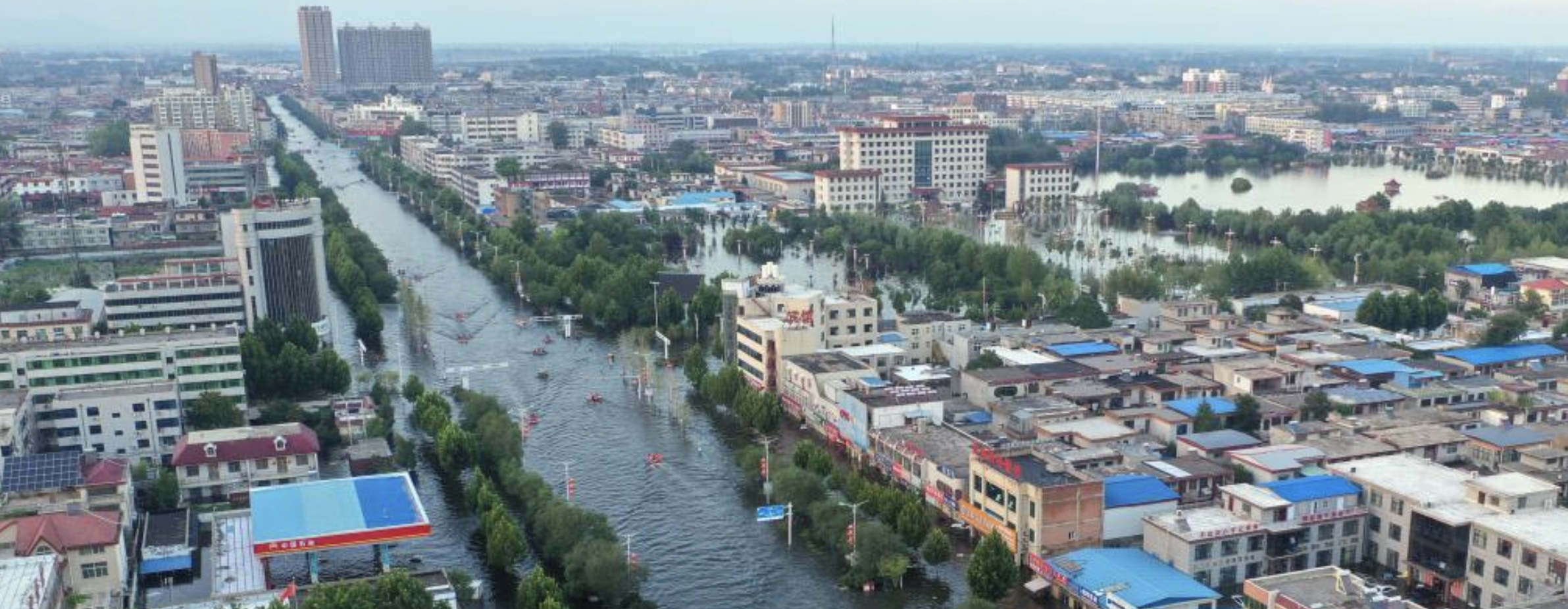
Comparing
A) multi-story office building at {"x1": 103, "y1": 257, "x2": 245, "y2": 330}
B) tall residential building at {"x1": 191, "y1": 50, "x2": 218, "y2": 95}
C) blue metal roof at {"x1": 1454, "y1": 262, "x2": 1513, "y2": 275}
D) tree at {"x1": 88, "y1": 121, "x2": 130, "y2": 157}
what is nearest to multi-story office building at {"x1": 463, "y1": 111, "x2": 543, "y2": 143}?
tree at {"x1": 88, "y1": 121, "x2": 130, "y2": 157}

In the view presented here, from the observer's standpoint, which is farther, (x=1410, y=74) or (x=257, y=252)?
(x=1410, y=74)

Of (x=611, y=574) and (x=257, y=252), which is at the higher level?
(x=257, y=252)

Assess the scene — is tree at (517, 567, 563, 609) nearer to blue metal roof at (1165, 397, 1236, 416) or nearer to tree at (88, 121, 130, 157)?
blue metal roof at (1165, 397, 1236, 416)

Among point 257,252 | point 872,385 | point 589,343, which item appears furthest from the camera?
point 589,343

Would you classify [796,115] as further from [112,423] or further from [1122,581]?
[1122,581]

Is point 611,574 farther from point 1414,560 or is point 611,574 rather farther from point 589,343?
point 589,343

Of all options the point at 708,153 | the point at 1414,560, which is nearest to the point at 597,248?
the point at 1414,560

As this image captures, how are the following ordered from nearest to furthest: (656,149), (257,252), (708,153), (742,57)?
(257,252) < (708,153) < (656,149) < (742,57)
